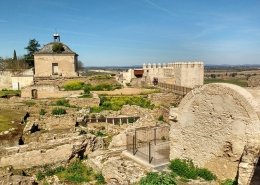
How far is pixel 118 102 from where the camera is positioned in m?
24.9

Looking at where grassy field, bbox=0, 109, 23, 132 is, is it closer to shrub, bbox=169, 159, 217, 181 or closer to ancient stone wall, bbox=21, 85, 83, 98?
ancient stone wall, bbox=21, 85, 83, 98

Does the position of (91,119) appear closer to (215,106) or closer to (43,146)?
(43,146)

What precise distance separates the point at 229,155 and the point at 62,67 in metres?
26.7

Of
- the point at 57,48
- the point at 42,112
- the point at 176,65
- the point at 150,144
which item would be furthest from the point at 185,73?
the point at 150,144

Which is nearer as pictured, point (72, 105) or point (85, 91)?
point (72, 105)

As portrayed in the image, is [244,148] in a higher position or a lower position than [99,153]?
higher

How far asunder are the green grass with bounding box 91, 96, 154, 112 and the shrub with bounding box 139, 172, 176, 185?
12613mm

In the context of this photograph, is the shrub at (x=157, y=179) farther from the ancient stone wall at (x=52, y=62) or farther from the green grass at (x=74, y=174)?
the ancient stone wall at (x=52, y=62)

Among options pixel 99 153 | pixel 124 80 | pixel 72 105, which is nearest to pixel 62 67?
pixel 124 80

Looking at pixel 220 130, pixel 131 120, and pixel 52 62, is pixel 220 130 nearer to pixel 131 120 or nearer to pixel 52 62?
pixel 131 120

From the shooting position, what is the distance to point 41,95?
2764 cm

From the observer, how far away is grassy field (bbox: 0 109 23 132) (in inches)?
684

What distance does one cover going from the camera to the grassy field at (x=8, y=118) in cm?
1736

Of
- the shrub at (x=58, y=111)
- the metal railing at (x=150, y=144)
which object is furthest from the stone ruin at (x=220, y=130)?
the shrub at (x=58, y=111)
